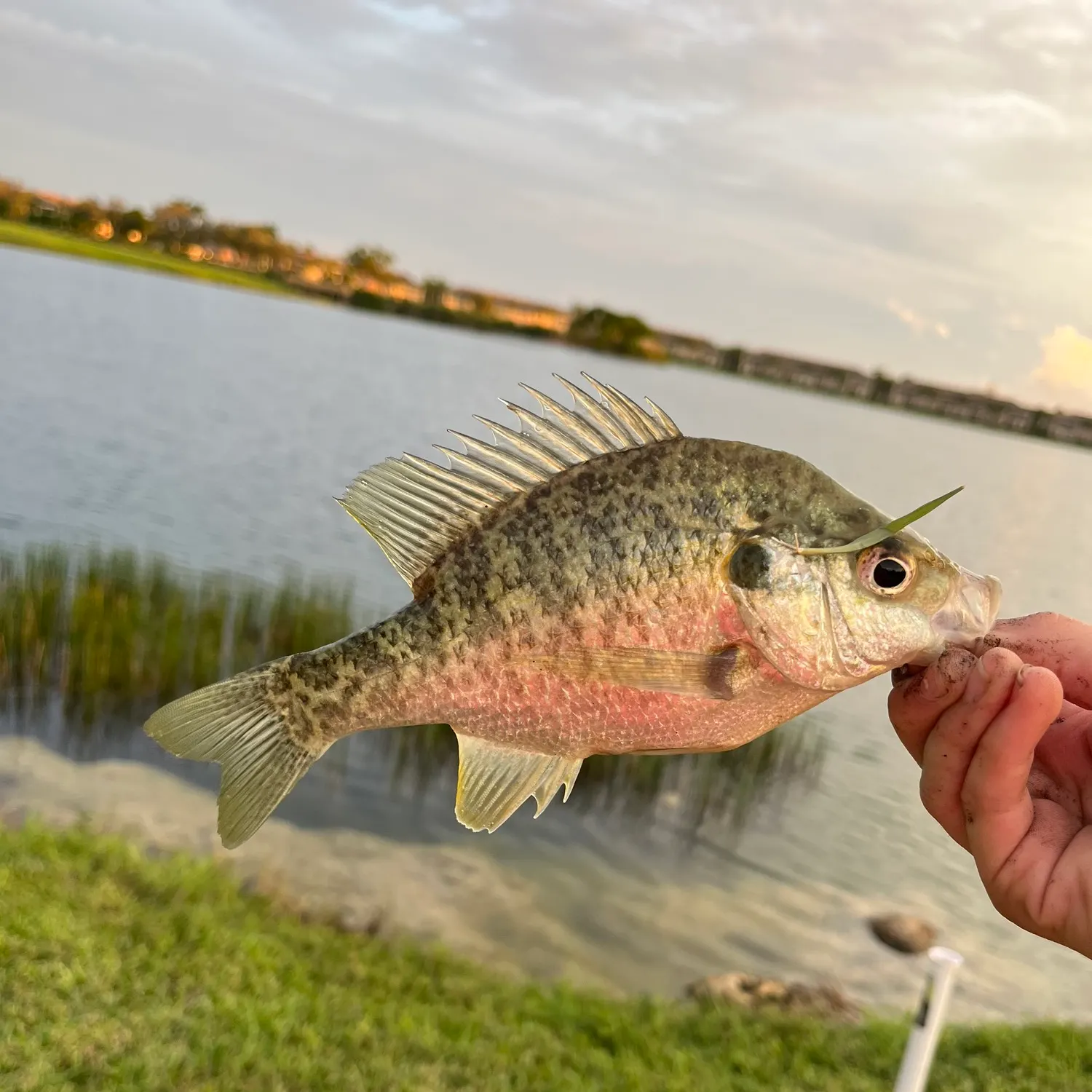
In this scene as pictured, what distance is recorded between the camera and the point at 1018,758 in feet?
7.29

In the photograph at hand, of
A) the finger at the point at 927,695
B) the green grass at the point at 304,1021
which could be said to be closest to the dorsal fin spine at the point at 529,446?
the finger at the point at 927,695

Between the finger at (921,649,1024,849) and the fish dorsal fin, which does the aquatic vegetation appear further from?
the fish dorsal fin

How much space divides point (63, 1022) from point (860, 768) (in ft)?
53.9

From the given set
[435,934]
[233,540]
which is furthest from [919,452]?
[435,934]

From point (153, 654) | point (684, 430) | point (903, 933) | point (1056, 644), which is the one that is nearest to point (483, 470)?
point (1056, 644)

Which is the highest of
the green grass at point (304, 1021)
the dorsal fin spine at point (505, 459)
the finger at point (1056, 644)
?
the dorsal fin spine at point (505, 459)

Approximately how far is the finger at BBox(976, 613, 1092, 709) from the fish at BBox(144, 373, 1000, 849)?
2.24 feet

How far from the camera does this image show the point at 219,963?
285 inches

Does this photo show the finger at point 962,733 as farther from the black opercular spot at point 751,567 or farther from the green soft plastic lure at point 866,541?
the black opercular spot at point 751,567

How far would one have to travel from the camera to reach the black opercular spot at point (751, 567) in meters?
1.81

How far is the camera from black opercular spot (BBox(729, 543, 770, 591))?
1811 mm

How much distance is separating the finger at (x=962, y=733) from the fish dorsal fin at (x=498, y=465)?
0.93 m

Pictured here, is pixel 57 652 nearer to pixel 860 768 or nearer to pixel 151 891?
pixel 151 891

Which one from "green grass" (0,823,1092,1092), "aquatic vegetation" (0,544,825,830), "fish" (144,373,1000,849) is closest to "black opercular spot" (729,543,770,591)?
"fish" (144,373,1000,849)
